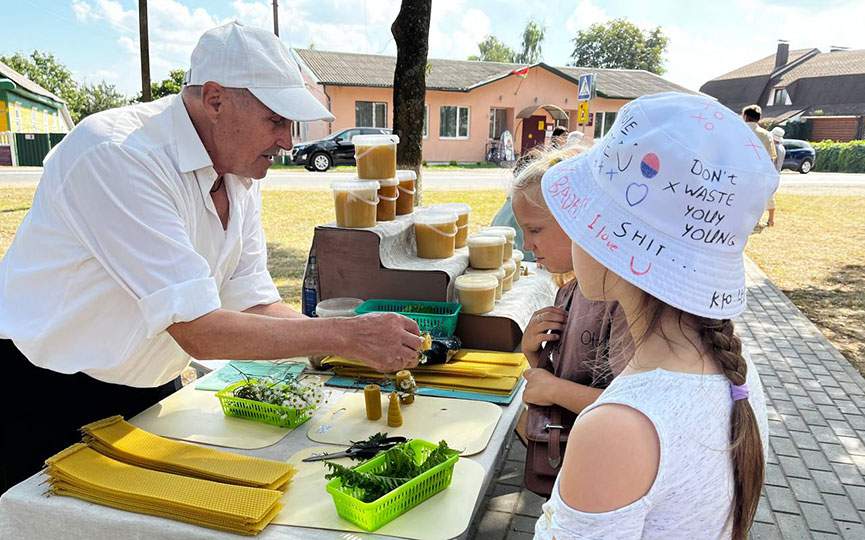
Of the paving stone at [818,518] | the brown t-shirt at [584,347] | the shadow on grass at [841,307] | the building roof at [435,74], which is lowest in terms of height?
the paving stone at [818,518]

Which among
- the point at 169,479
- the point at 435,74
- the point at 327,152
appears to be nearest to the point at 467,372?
the point at 169,479

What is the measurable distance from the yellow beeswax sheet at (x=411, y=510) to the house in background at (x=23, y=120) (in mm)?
24149

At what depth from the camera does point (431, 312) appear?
266 cm

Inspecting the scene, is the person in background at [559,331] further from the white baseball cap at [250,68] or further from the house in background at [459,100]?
the house in background at [459,100]

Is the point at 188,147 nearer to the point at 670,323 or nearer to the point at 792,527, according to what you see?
the point at 670,323

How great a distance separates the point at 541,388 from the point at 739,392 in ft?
2.89

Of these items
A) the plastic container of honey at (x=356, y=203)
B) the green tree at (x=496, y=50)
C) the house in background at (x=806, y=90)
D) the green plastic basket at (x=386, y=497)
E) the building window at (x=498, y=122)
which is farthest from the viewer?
the green tree at (x=496, y=50)

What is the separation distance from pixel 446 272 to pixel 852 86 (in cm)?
4616

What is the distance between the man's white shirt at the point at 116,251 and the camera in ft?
5.14

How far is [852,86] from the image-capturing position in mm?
38312

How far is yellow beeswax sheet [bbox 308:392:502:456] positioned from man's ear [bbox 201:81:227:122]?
102 cm

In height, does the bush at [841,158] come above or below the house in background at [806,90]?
below

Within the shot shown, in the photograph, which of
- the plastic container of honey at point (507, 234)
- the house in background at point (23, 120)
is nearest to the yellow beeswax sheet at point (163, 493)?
the plastic container of honey at point (507, 234)

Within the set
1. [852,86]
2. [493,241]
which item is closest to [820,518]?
[493,241]
